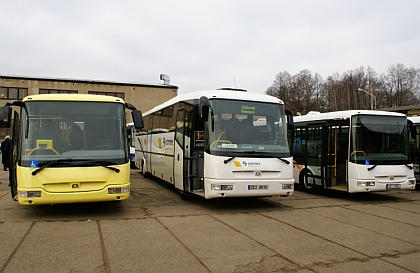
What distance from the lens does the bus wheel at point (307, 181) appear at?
45.6 feet

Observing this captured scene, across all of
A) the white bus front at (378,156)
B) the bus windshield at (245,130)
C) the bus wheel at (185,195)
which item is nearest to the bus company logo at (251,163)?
the bus windshield at (245,130)

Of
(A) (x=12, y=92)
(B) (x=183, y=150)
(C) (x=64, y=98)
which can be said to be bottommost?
(B) (x=183, y=150)

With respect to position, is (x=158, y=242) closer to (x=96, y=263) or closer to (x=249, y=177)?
(x=96, y=263)

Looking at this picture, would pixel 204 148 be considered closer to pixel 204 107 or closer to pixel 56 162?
pixel 204 107

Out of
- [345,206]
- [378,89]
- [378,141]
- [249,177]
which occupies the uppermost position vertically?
[378,89]

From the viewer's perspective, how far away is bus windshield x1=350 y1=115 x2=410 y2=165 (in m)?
12.0

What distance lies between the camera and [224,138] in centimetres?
992

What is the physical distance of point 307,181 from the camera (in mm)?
14125

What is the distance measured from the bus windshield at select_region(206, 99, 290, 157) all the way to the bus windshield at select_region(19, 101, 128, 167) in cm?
226

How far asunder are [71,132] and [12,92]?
4253cm

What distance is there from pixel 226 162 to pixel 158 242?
3.26 metres

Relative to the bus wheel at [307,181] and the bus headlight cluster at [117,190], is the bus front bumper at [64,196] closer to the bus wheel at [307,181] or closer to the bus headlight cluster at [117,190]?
the bus headlight cluster at [117,190]

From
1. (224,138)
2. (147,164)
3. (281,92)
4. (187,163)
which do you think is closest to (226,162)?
(224,138)

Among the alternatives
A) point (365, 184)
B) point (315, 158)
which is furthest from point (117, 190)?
point (315, 158)
